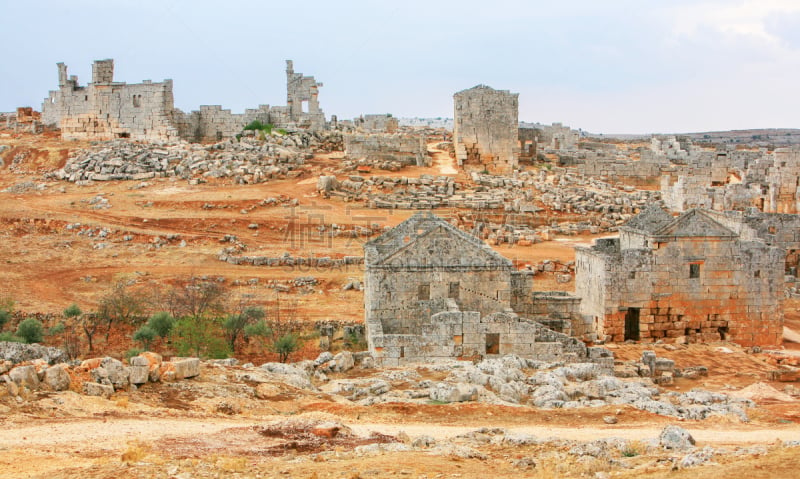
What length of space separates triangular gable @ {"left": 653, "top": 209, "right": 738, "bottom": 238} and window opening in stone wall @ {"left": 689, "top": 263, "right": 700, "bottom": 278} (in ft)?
2.02

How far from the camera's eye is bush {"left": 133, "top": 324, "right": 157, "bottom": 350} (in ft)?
60.2

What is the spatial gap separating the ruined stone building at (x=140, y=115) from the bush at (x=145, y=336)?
77.4ft

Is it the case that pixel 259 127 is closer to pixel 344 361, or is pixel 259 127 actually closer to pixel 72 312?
pixel 72 312

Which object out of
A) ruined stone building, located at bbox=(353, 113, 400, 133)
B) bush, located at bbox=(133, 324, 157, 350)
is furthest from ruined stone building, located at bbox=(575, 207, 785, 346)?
ruined stone building, located at bbox=(353, 113, 400, 133)

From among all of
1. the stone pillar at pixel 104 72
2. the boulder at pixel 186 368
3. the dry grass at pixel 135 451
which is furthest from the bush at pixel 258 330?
the stone pillar at pixel 104 72

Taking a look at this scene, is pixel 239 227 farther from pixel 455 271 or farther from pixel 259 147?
pixel 455 271

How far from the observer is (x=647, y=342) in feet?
60.0

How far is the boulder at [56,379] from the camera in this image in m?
10.5

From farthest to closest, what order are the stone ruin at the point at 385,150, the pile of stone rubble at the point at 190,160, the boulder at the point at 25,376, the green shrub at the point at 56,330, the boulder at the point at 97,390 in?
the stone ruin at the point at 385,150 → the pile of stone rubble at the point at 190,160 → the green shrub at the point at 56,330 → the boulder at the point at 97,390 → the boulder at the point at 25,376

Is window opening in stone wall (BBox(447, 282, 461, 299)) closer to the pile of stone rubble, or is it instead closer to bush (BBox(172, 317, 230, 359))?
bush (BBox(172, 317, 230, 359))

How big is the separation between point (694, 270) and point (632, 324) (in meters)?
1.69

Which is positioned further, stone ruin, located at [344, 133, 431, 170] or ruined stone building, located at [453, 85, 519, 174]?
ruined stone building, located at [453, 85, 519, 174]

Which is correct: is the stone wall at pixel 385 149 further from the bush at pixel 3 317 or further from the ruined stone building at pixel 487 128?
the bush at pixel 3 317

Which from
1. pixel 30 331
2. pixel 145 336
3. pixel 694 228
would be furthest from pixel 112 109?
pixel 694 228
